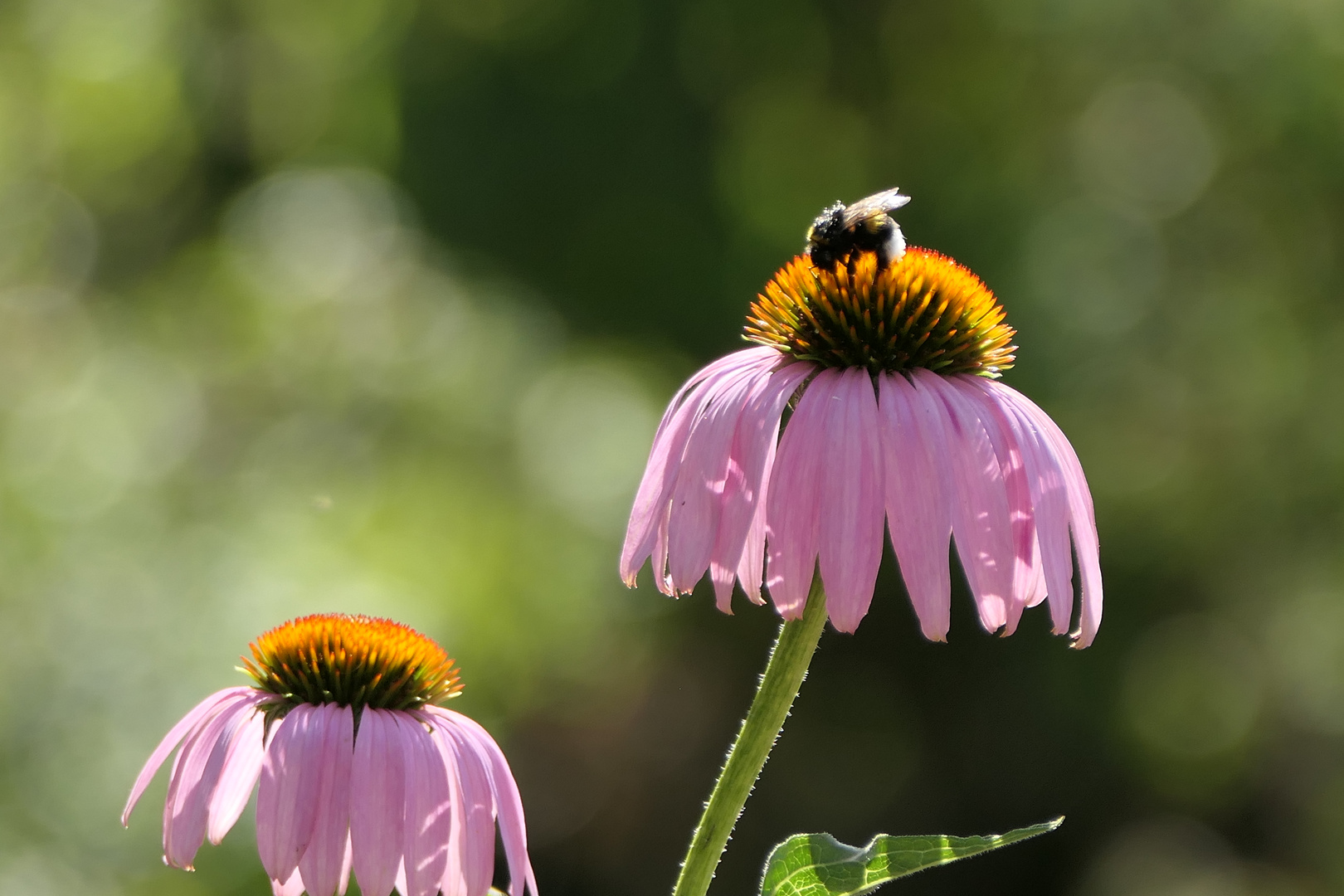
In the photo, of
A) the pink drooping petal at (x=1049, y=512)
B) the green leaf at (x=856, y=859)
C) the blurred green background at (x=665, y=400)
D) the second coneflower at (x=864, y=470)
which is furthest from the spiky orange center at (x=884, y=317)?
the blurred green background at (x=665, y=400)

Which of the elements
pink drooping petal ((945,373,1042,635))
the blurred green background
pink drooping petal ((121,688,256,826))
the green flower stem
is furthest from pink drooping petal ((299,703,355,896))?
the blurred green background

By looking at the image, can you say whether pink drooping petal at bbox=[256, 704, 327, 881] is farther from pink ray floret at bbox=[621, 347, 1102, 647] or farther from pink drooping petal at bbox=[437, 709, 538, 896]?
pink ray floret at bbox=[621, 347, 1102, 647]

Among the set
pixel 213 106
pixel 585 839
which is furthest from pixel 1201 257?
pixel 213 106

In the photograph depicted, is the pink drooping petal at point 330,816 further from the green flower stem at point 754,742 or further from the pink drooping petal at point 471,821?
the green flower stem at point 754,742

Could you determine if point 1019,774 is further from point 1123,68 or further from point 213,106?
point 213,106

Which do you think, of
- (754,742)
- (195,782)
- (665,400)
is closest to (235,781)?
(195,782)
